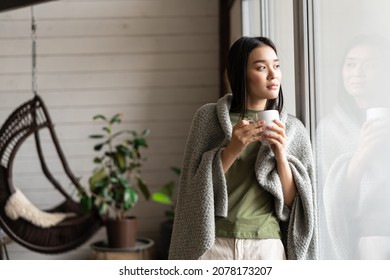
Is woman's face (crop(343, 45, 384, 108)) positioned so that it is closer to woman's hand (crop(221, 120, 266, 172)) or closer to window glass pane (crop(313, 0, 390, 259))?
window glass pane (crop(313, 0, 390, 259))

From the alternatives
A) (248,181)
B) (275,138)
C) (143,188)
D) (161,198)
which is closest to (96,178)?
(143,188)

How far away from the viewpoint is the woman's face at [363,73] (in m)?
1.12

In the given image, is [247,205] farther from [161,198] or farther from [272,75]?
[161,198]

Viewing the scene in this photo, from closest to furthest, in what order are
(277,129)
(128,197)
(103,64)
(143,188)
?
1. (277,129)
2. (128,197)
3. (143,188)
4. (103,64)

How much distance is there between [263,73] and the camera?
45.9 inches

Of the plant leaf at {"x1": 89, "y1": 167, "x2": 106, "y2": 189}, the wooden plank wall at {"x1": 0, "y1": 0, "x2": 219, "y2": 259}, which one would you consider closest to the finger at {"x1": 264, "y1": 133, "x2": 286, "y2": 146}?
the plant leaf at {"x1": 89, "y1": 167, "x2": 106, "y2": 189}

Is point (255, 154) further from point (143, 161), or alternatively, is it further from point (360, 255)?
point (143, 161)

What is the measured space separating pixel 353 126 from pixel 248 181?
0.28 metres

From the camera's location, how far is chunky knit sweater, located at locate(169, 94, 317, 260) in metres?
1.16

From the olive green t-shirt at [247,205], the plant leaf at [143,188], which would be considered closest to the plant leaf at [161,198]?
the plant leaf at [143,188]

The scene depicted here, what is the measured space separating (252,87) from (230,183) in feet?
0.74

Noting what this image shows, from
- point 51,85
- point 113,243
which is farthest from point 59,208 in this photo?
point 51,85

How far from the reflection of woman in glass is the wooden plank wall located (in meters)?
2.12

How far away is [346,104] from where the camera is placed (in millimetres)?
1250
